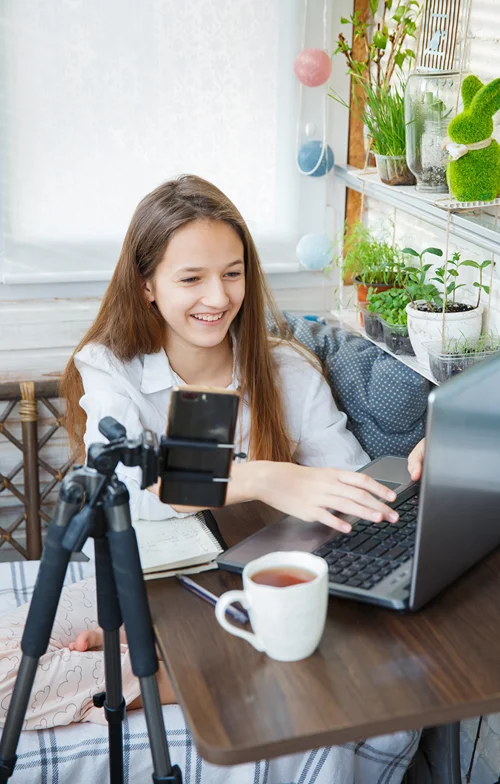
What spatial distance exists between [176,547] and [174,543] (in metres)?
0.02

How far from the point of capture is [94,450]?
0.94 m

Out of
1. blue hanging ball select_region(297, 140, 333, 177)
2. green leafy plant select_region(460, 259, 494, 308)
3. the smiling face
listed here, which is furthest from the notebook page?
blue hanging ball select_region(297, 140, 333, 177)

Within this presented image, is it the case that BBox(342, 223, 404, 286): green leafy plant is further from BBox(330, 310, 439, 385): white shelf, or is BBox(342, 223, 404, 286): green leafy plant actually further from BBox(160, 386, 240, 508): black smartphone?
BBox(160, 386, 240, 508): black smartphone

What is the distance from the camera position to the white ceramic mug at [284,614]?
2.97 ft

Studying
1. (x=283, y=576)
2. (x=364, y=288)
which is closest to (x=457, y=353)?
(x=364, y=288)

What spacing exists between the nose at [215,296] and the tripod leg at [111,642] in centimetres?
68

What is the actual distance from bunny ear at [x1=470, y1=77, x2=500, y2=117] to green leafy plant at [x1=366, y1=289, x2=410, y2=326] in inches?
17.7

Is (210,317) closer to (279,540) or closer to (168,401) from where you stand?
(168,401)

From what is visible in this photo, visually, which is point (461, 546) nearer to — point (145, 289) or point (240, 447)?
point (240, 447)

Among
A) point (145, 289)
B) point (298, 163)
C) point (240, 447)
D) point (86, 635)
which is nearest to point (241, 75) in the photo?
point (298, 163)

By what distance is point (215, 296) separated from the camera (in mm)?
1606

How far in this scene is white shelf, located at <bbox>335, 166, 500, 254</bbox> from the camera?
163cm

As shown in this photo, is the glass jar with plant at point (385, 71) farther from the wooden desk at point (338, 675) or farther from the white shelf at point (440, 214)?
the wooden desk at point (338, 675)

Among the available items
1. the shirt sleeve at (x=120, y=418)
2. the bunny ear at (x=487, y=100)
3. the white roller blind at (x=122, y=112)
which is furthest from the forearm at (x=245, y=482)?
the white roller blind at (x=122, y=112)
